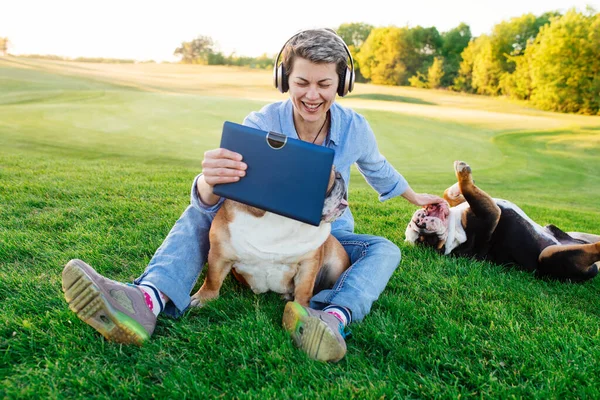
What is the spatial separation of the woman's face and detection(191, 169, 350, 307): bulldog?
22.1 inches

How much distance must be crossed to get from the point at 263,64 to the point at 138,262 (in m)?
35.0

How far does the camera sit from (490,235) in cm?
297

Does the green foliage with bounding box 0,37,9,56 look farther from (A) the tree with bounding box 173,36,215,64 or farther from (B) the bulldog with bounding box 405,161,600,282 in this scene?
(B) the bulldog with bounding box 405,161,600,282

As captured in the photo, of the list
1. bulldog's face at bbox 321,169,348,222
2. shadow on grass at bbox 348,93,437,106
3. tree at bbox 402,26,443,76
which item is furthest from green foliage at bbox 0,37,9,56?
tree at bbox 402,26,443,76

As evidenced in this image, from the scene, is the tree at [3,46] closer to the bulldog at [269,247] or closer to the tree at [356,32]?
the bulldog at [269,247]

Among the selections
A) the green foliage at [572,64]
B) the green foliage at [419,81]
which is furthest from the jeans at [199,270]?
the green foliage at [419,81]

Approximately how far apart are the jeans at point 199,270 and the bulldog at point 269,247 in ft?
0.31

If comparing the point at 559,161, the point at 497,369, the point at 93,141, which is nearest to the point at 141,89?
the point at 93,141

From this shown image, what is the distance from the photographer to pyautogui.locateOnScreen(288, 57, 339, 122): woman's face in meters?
2.17

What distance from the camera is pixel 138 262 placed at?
256 centimetres

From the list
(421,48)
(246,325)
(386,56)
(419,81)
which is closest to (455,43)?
(421,48)

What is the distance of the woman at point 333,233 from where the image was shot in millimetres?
1709

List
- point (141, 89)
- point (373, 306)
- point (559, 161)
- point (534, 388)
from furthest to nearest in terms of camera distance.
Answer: point (141, 89), point (559, 161), point (373, 306), point (534, 388)

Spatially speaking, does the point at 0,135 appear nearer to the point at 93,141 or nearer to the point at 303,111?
the point at 93,141
